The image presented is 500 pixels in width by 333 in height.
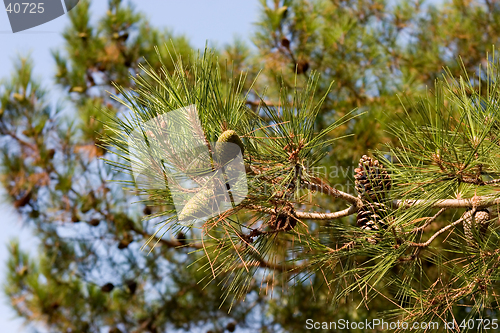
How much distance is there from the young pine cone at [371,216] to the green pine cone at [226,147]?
261 mm

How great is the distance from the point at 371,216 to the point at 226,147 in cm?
30

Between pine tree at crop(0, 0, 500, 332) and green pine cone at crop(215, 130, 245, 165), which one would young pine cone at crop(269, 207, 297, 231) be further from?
pine tree at crop(0, 0, 500, 332)

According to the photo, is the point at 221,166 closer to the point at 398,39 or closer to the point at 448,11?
the point at 398,39

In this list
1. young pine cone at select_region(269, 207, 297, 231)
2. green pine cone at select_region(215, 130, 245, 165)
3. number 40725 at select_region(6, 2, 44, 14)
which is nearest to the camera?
green pine cone at select_region(215, 130, 245, 165)

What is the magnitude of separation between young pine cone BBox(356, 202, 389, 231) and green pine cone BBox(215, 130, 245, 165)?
26cm

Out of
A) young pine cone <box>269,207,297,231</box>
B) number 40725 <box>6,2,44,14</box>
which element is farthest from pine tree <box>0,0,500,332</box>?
young pine cone <box>269,207,297,231</box>

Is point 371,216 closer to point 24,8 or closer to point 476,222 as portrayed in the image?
point 476,222

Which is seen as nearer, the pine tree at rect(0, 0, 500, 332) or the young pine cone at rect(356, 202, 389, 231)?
the young pine cone at rect(356, 202, 389, 231)

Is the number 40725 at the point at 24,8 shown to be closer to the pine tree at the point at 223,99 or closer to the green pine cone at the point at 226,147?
the pine tree at the point at 223,99

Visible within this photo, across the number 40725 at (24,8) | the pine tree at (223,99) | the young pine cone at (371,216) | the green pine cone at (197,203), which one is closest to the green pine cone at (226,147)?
the green pine cone at (197,203)

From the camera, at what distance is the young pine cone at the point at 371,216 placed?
28.1 inches

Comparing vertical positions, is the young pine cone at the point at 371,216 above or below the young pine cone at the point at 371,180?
below

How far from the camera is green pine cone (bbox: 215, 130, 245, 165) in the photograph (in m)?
0.56

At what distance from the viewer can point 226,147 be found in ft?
1.88
